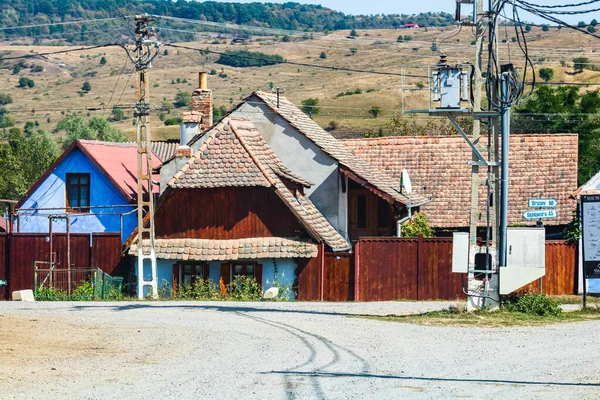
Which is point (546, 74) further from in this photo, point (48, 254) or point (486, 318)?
point (486, 318)

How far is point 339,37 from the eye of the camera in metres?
195

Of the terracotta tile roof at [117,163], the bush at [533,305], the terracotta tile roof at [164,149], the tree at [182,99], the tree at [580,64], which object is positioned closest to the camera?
the bush at [533,305]

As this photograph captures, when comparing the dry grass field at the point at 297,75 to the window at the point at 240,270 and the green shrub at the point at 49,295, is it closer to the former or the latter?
the window at the point at 240,270

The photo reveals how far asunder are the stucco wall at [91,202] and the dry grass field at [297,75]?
56985 millimetres

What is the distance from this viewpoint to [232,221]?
36.4 metres

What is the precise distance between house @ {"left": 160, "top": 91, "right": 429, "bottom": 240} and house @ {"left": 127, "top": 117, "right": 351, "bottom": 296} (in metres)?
1.82

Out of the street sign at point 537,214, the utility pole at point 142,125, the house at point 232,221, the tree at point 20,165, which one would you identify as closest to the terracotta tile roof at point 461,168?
the house at point 232,221

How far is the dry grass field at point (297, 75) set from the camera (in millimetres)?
117438

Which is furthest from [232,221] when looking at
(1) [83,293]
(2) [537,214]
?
(2) [537,214]

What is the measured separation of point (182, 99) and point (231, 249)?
3964 inches

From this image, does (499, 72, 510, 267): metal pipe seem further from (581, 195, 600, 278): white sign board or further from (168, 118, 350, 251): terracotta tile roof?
(168, 118, 350, 251): terracotta tile roof

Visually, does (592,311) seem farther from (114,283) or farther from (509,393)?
(114,283)

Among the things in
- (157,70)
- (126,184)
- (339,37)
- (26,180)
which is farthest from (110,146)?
(339,37)

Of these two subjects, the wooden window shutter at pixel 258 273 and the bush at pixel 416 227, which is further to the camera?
the bush at pixel 416 227
